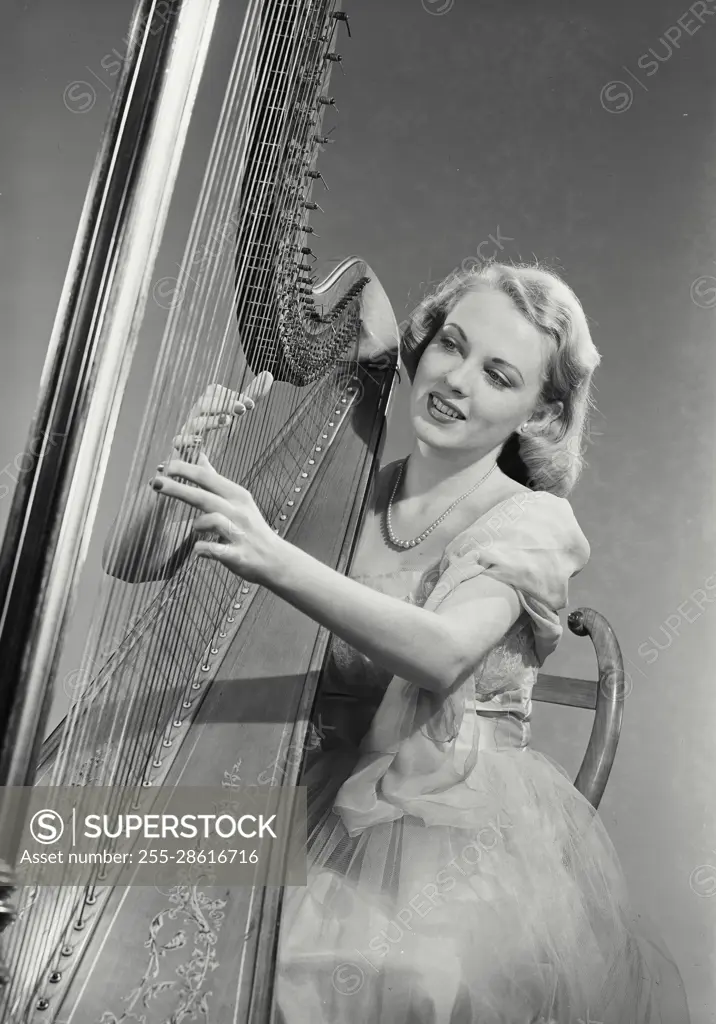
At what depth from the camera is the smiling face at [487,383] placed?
4.74 ft

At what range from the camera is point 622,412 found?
188 centimetres

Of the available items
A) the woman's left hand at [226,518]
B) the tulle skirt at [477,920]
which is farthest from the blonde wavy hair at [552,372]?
the woman's left hand at [226,518]

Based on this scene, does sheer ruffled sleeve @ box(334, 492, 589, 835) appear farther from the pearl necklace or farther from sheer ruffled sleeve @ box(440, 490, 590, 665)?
the pearl necklace

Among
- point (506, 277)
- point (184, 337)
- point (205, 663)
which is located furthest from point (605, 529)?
point (184, 337)

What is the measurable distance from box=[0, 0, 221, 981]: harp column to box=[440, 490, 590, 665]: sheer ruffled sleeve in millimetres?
655

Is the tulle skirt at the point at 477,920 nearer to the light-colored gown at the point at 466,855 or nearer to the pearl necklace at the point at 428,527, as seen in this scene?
the light-colored gown at the point at 466,855

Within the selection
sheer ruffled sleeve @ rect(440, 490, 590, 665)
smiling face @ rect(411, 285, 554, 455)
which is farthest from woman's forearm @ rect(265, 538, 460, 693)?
smiling face @ rect(411, 285, 554, 455)

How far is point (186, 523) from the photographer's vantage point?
1.21 metres

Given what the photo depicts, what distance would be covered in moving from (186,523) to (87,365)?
0.59 metres

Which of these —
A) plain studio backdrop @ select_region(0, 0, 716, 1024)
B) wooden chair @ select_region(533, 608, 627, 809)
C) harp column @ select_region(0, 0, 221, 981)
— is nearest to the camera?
harp column @ select_region(0, 0, 221, 981)

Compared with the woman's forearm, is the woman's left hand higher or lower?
higher

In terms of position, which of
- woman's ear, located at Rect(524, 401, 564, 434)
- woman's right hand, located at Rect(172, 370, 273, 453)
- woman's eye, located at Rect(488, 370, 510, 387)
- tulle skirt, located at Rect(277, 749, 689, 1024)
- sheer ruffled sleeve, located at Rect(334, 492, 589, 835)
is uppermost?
woman's eye, located at Rect(488, 370, 510, 387)

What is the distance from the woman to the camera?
1025mm

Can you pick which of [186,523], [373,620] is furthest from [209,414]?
[373,620]
